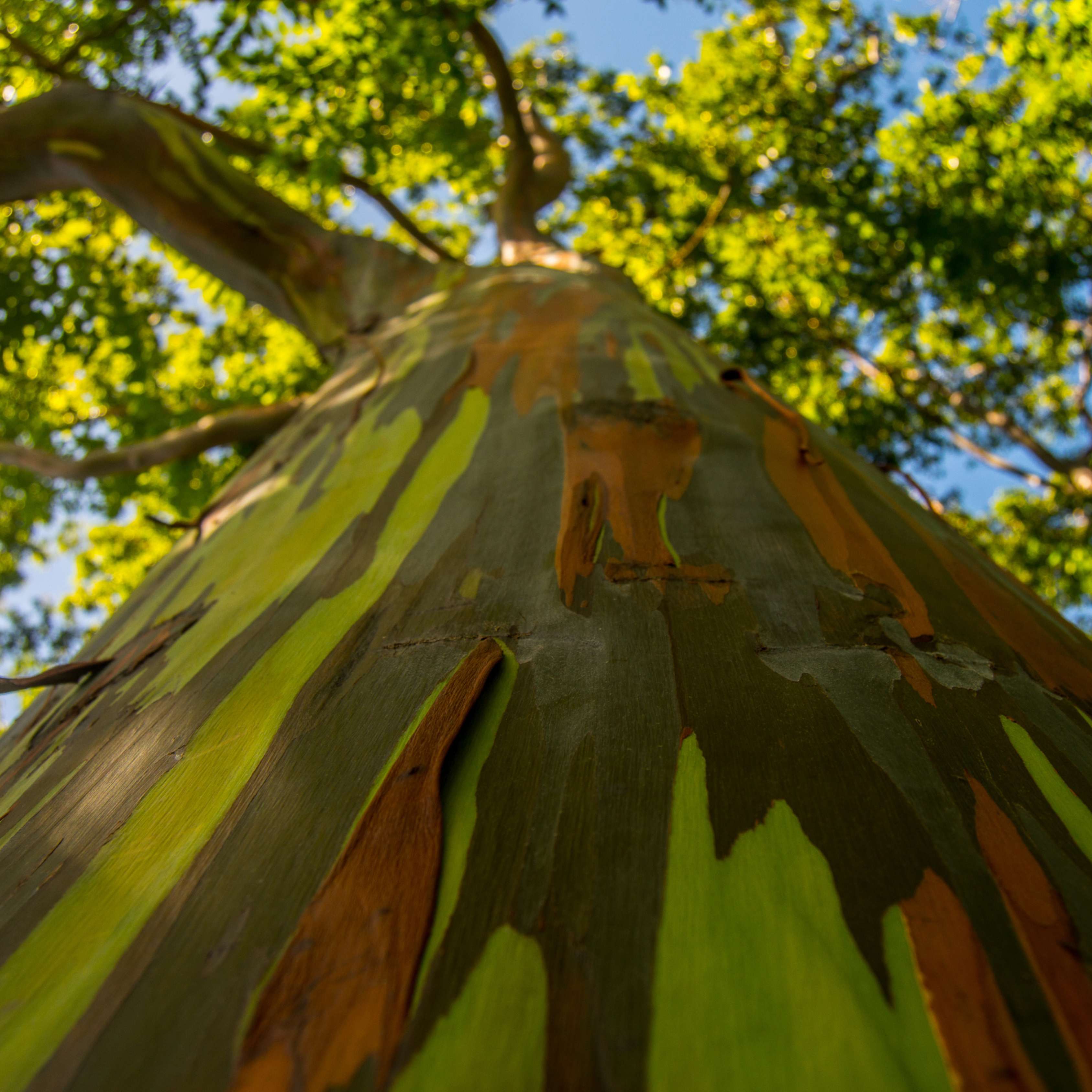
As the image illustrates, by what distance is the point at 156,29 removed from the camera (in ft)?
11.6

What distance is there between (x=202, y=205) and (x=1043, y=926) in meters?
3.04

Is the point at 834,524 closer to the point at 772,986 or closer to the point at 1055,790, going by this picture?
the point at 1055,790

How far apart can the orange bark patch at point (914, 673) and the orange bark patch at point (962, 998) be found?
221 mm

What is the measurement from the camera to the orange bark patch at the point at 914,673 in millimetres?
703

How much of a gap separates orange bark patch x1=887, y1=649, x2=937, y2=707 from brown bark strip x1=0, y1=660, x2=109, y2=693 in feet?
3.16

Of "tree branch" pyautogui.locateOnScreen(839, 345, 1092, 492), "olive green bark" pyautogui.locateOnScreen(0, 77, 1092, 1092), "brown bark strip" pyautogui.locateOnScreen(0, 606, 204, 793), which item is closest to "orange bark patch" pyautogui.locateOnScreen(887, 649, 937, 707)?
"olive green bark" pyautogui.locateOnScreen(0, 77, 1092, 1092)

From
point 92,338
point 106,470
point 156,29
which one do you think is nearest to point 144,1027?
point 106,470

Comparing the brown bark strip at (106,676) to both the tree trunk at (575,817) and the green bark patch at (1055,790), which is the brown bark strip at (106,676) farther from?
the green bark patch at (1055,790)

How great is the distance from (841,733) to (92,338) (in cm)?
485

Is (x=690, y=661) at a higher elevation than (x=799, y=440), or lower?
lower

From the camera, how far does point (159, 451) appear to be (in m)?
3.19

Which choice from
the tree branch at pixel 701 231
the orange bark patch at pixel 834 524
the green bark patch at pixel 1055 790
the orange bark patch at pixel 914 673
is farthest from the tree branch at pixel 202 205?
the tree branch at pixel 701 231

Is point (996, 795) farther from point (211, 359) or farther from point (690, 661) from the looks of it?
point (211, 359)

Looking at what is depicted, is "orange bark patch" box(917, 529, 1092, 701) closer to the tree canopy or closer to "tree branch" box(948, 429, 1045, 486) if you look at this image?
the tree canopy
